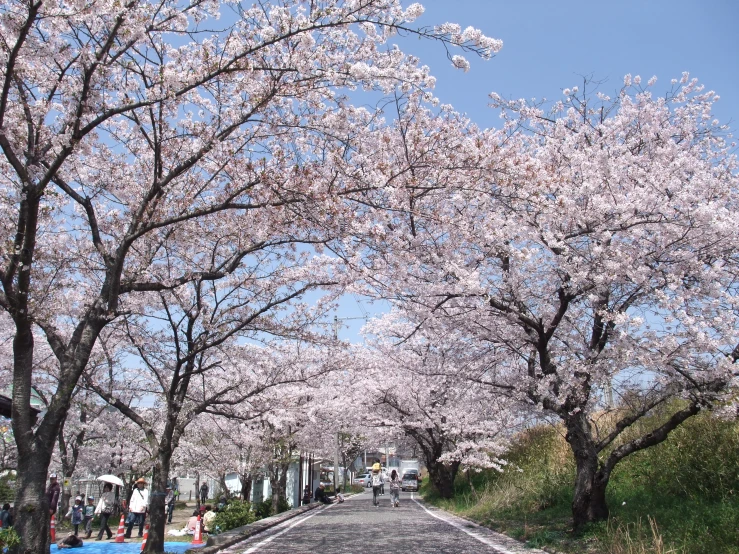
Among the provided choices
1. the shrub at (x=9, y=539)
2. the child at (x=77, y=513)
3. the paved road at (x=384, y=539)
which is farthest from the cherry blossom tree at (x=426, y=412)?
the shrub at (x=9, y=539)

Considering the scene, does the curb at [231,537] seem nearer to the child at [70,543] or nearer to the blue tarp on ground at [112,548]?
the blue tarp on ground at [112,548]

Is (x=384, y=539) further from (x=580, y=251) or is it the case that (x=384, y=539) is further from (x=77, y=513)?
(x=77, y=513)

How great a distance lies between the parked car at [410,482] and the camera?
48.7m

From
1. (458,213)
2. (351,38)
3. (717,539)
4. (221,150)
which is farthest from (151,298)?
(717,539)

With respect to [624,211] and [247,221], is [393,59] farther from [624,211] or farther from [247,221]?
[624,211]

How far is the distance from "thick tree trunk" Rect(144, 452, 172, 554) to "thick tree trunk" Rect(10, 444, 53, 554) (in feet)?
13.4

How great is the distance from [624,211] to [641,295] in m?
1.56

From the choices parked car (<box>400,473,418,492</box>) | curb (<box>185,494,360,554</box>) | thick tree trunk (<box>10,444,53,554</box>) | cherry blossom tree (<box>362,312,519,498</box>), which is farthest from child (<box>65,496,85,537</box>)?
parked car (<box>400,473,418,492</box>)

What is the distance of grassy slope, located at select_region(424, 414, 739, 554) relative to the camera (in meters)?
7.12

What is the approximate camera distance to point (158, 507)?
32.9 ft

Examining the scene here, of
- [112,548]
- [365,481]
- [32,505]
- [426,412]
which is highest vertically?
[426,412]

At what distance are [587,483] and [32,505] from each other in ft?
27.2

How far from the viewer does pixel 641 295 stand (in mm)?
9055

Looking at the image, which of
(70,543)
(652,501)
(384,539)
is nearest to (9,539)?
(384,539)
